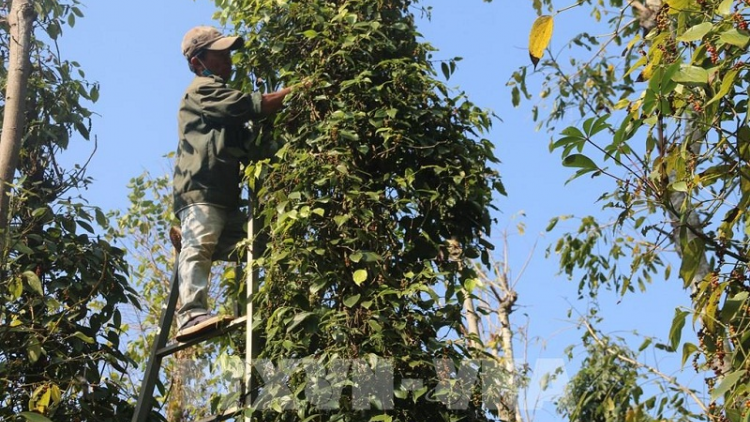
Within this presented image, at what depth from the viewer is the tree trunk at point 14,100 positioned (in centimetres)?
430

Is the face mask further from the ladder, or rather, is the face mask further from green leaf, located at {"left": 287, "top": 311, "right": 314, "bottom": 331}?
green leaf, located at {"left": 287, "top": 311, "right": 314, "bottom": 331}

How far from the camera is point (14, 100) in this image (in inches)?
174

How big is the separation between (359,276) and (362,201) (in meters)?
0.33

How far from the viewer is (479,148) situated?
394cm

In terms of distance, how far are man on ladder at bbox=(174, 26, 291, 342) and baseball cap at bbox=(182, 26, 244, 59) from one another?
0.07 feet

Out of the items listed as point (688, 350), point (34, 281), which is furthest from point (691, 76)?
point (34, 281)

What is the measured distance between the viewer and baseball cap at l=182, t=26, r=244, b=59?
4.18m

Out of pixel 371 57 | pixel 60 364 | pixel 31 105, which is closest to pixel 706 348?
pixel 371 57

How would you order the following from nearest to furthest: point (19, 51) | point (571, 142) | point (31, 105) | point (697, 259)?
1. point (571, 142)
2. point (697, 259)
3. point (19, 51)
4. point (31, 105)

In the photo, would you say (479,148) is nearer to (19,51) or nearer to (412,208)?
(412,208)

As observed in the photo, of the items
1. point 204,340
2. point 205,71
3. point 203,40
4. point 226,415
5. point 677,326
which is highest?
point 203,40

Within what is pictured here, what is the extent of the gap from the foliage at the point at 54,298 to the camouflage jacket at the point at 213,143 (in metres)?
0.84

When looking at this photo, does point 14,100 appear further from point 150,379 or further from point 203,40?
point 150,379

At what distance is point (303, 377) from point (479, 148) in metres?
1.17
